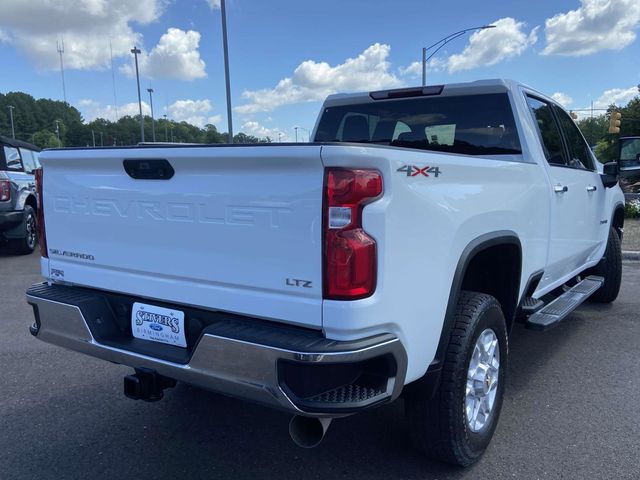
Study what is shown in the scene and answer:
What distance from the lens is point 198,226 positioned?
2.43 m

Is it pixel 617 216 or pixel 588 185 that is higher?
pixel 588 185

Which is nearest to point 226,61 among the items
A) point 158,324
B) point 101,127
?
point 158,324

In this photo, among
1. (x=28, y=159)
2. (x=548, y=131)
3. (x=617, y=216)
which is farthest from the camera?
(x=28, y=159)

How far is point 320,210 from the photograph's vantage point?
82.1 inches

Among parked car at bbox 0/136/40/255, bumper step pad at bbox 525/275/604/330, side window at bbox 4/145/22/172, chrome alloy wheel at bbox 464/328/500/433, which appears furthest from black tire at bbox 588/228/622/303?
side window at bbox 4/145/22/172

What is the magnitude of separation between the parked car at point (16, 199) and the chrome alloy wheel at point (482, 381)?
8728mm

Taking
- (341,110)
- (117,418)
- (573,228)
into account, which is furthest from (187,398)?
(573,228)

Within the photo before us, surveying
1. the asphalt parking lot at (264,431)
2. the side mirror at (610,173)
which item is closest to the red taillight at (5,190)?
the asphalt parking lot at (264,431)

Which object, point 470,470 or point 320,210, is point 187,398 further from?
point 320,210

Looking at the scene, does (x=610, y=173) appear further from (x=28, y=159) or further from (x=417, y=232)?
(x=28, y=159)

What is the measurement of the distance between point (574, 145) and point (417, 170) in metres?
3.16

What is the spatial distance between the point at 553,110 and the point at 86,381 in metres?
4.17

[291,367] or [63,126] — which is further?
[63,126]

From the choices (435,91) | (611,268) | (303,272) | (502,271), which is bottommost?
(611,268)
